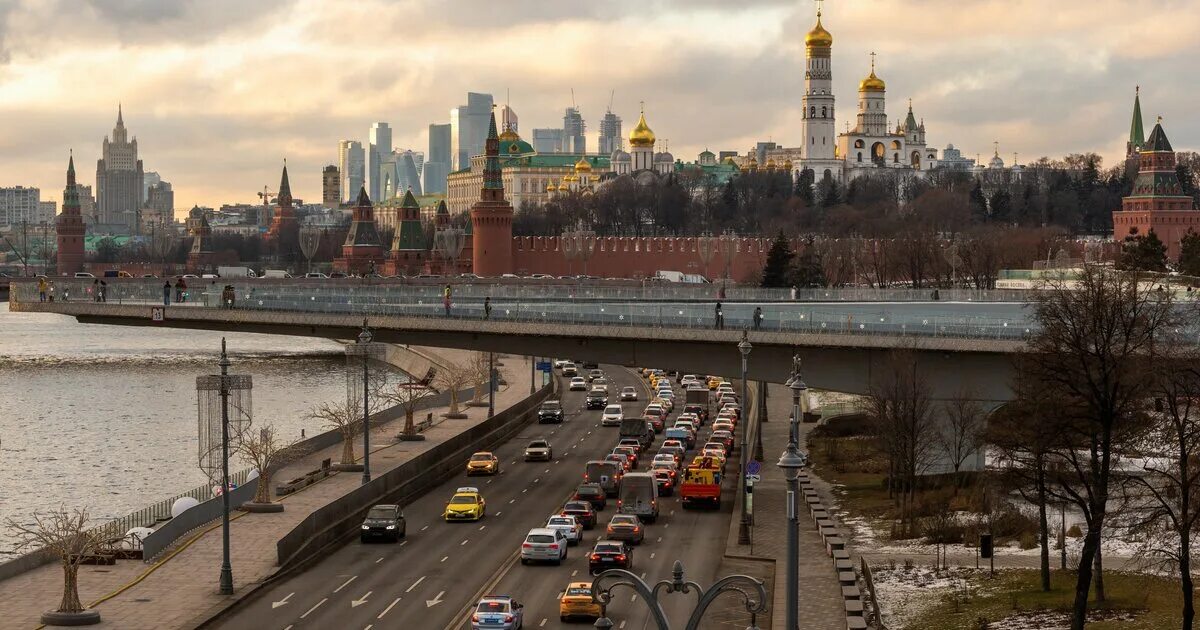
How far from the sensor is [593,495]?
46.3 metres

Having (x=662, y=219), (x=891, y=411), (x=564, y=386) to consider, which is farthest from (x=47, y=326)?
(x=891, y=411)

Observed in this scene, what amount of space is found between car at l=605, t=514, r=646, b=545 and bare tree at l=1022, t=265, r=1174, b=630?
11.0 m

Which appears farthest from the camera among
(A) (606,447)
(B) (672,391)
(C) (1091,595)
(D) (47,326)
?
(D) (47,326)

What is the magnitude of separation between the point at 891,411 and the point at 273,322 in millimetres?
24436

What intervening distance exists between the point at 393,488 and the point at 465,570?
37.6 ft

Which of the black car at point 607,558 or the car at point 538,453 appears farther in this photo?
the car at point 538,453

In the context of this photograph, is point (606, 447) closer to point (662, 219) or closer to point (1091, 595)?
point (1091, 595)

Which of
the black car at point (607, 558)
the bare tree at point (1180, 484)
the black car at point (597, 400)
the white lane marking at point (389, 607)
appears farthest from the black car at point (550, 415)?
the white lane marking at point (389, 607)

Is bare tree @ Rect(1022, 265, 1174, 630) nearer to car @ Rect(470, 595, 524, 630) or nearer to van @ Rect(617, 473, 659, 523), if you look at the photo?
car @ Rect(470, 595, 524, 630)

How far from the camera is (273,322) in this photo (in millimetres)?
62062

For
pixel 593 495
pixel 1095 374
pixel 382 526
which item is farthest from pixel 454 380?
pixel 1095 374

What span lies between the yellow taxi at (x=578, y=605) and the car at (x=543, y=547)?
5453 millimetres

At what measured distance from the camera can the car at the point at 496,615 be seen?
29578 mm

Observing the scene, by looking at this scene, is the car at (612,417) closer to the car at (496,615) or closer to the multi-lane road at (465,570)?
the multi-lane road at (465,570)
